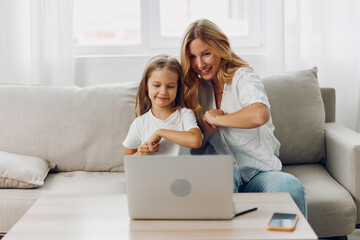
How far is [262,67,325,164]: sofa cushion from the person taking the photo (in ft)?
7.70

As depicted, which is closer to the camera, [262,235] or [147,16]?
[262,235]

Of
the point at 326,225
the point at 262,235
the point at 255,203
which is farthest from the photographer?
the point at 326,225

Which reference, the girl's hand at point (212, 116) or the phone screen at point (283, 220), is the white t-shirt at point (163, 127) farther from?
the phone screen at point (283, 220)

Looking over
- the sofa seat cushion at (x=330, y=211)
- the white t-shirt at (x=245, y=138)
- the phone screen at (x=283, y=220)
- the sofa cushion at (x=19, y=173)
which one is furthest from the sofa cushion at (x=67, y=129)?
the phone screen at (x=283, y=220)

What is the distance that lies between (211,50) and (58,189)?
2.88 ft

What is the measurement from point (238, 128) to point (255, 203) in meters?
0.51

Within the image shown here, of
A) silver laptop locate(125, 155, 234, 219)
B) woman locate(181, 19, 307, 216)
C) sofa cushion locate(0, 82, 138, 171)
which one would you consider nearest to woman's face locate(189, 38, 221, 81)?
woman locate(181, 19, 307, 216)

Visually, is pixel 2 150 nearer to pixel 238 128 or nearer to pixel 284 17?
pixel 238 128

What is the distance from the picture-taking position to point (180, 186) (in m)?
1.31

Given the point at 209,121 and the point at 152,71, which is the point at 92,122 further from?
the point at 209,121

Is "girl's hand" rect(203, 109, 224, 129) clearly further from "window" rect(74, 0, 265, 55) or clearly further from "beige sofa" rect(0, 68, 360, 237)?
"window" rect(74, 0, 265, 55)

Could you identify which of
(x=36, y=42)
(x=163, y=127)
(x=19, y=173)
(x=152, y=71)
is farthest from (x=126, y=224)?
(x=36, y=42)

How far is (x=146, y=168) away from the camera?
4.28 feet

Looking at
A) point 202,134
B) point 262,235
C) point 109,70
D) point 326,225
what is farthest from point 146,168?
point 109,70
